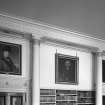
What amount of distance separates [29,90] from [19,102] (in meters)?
0.69

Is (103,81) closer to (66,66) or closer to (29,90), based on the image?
(66,66)

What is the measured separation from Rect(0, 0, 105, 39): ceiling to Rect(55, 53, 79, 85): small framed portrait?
1778mm

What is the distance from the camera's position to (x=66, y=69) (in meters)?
10.5

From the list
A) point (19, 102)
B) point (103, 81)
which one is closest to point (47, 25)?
point (19, 102)

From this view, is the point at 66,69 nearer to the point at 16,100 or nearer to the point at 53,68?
the point at 53,68

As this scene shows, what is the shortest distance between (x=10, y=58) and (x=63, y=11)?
3.01m

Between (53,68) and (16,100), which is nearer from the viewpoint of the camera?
(16,100)

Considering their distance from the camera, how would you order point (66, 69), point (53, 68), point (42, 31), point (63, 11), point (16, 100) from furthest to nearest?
point (66, 69) < point (53, 68) < point (42, 31) < point (16, 100) < point (63, 11)

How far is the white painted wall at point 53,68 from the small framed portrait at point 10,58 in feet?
4.14

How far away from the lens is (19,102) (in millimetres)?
8641

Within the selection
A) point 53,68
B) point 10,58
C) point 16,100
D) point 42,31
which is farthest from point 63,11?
point 16,100

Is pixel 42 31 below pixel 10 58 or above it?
above

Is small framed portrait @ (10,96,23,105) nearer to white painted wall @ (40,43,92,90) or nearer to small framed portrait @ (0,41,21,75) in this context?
small framed portrait @ (0,41,21,75)

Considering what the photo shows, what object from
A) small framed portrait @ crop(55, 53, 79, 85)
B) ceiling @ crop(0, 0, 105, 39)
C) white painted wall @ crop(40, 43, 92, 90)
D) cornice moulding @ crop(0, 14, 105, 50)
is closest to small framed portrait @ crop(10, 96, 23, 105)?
white painted wall @ crop(40, 43, 92, 90)
